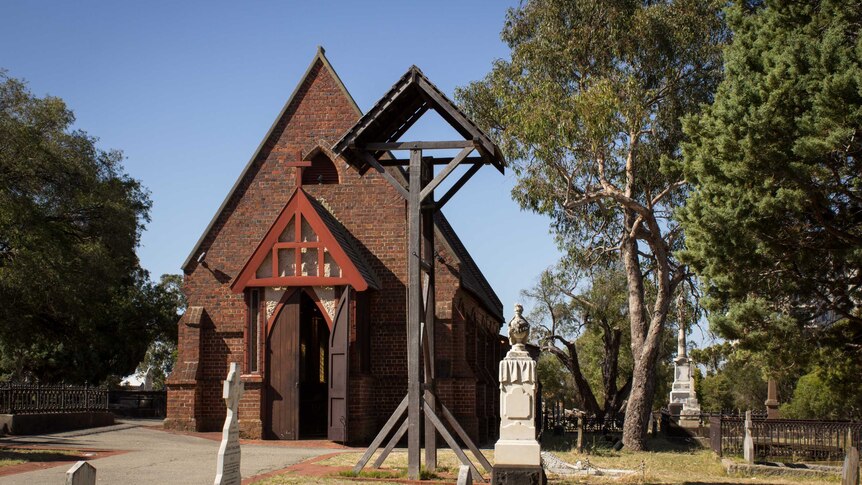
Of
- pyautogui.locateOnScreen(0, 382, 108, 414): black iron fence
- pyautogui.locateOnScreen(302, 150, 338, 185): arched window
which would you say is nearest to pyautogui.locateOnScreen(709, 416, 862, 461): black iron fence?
pyautogui.locateOnScreen(302, 150, 338, 185): arched window

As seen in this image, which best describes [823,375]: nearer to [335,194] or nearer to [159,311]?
[335,194]

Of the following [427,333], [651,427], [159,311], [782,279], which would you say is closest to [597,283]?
[651,427]

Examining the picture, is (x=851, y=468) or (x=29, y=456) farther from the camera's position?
(x=29, y=456)

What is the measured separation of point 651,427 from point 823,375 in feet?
53.8

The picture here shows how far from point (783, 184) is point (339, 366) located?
10.5 m

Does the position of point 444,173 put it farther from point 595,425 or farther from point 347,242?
point 595,425

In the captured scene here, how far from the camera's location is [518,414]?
1254cm

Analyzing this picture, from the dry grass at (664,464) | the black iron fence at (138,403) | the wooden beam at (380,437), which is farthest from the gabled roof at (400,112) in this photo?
the black iron fence at (138,403)

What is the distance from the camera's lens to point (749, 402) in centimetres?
6259

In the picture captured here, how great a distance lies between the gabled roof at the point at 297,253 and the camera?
21.7 meters

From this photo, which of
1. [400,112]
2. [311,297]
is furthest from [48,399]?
[400,112]

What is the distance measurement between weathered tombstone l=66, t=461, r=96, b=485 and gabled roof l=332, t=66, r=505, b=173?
759 cm

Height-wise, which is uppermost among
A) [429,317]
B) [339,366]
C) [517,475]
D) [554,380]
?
[429,317]

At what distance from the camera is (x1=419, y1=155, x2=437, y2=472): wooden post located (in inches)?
572
